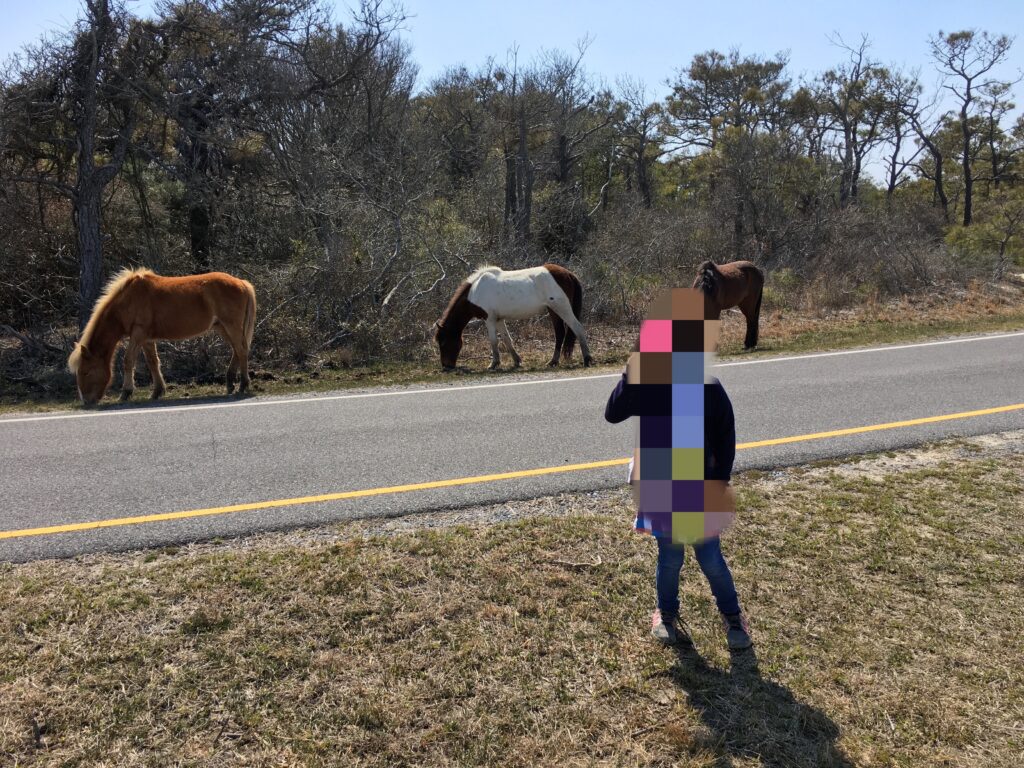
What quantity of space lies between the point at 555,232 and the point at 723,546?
18344 millimetres

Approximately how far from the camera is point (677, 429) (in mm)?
3100

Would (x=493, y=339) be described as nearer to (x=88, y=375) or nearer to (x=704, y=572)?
(x=88, y=375)

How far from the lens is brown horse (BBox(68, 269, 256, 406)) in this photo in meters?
8.67

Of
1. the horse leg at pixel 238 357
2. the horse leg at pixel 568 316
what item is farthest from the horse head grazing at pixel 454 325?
the horse leg at pixel 238 357

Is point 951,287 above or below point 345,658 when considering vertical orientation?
above

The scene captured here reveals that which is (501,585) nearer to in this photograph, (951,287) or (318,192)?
(318,192)

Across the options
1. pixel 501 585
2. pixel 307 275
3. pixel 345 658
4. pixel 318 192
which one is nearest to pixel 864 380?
pixel 501 585

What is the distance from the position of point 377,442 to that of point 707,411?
4.23 m

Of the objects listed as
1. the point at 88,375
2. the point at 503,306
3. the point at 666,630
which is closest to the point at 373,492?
the point at 666,630

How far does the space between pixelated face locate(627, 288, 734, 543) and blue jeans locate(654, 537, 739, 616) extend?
6.8 inches

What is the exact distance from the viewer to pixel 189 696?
119 inches

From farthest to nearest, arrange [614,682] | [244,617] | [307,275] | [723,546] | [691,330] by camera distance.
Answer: [307,275] → [723,546] → [244,617] → [614,682] → [691,330]

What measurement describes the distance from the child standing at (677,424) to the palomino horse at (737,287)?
29.6 ft

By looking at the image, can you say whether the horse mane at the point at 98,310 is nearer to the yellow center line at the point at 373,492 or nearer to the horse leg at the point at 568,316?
the yellow center line at the point at 373,492
